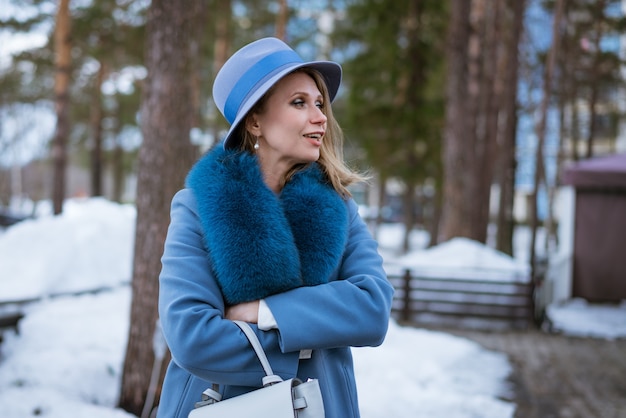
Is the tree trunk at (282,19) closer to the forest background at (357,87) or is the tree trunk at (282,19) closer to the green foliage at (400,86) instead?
the forest background at (357,87)

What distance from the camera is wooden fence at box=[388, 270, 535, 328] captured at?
11094 millimetres

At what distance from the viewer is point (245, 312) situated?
196cm

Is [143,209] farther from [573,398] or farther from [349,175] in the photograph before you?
[573,398]

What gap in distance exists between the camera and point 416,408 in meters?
6.16

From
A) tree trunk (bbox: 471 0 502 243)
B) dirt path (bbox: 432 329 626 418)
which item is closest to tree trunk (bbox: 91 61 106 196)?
tree trunk (bbox: 471 0 502 243)

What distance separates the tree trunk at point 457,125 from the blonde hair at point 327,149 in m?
12.6

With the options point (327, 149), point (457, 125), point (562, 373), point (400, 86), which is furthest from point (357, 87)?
point (327, 149)

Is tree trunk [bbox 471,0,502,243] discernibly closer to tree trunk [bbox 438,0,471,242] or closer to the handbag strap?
tree trunk [bbox 438,0,471,242]

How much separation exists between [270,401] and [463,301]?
9.97 m

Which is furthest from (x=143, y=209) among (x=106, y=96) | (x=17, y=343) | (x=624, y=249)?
(x=106, y=96)

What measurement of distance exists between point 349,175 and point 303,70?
0.39 metres

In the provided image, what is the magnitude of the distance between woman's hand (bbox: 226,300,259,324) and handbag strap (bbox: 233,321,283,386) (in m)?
0.04

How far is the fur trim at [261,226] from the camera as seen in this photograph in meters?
1.97

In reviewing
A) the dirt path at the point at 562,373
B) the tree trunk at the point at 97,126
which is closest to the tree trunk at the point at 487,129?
the dirt path at the point at 562,373
